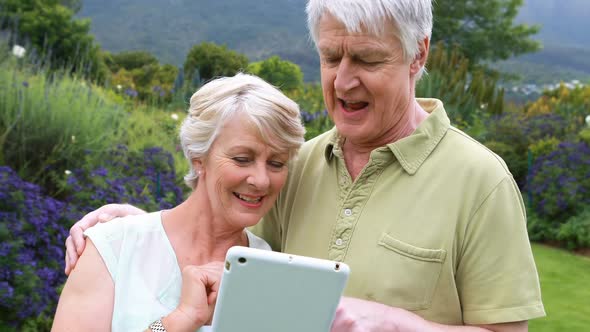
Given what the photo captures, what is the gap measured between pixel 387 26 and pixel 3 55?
23.2ft

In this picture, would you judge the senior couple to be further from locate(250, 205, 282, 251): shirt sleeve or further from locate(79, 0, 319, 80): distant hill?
locate(79, 0, 319, 80): distant hill

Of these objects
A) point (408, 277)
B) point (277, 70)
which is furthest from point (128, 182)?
point (277, 70)

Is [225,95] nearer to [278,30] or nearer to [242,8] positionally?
[278,30]

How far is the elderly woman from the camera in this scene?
6.79ft

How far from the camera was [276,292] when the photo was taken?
1.58 m

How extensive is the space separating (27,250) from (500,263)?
3644mm

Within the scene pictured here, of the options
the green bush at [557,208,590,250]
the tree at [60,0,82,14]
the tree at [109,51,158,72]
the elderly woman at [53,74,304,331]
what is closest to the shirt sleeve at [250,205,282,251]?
the elderly woman at [53,74,304,331]

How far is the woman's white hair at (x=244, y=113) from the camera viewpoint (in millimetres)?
2154

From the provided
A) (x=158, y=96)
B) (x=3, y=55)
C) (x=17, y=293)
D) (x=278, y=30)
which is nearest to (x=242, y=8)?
(x=278, y=30)

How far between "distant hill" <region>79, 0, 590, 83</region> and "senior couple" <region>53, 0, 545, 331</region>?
27.7 meters

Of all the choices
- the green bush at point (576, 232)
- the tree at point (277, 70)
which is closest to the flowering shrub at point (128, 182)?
the green bush at point (576, 232)

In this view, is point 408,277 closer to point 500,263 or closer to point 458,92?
point 500,263

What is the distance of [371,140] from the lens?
2207 mm

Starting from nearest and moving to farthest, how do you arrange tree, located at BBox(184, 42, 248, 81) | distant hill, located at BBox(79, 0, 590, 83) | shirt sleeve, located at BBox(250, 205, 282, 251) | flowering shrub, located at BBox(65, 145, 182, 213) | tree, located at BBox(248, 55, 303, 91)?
shirt sleeve, located at BBox(250, 205, 282, 251) < flowering shrub, located at BBox(65, 145, 182, 213) < tree, located at BBox(184, 42, 248, 81) < tree, located at BBox(248, 55, 303, 91) < distant hill, located at BBox(79, 0, 590, 83)
